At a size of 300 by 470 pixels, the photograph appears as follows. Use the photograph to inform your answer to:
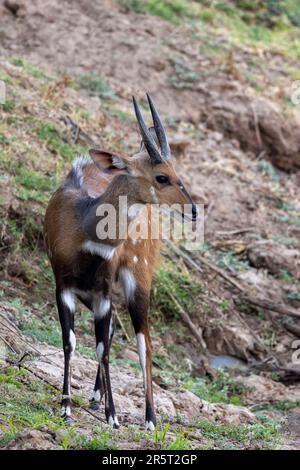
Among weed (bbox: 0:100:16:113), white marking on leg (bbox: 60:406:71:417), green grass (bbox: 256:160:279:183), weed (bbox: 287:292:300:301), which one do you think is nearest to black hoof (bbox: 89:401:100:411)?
white marking on leg (bbox: 60:406:71:417)

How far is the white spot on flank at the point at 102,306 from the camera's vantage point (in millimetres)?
7273

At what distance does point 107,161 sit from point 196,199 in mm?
5383

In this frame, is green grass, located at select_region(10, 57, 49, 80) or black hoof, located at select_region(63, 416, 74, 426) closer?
black hoof, located at select_region(63, 416, 74, 426)

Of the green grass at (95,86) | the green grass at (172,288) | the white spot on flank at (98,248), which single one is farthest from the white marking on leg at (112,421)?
the green grass at (95,86)

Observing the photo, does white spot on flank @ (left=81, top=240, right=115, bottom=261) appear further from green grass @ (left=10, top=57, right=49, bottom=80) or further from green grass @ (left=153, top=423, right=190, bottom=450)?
green grass @ (left=10, top=57, right=49, bottom=80)

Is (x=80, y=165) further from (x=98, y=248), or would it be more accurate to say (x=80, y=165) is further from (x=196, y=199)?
(x=196, y=199)

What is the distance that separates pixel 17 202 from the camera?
10117 millimetres

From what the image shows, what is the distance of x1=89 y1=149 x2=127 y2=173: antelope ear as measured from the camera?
712cm

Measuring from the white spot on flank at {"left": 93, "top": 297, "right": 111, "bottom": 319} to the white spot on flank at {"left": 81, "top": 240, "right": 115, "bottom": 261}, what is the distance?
323mm

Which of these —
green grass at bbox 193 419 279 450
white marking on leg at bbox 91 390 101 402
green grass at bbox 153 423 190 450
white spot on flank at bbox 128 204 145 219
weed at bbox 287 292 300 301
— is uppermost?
white spot on flank at bbox 128 204 145 219

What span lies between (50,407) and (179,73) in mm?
9080

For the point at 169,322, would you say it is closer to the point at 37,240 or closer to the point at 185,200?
the point at 37,240

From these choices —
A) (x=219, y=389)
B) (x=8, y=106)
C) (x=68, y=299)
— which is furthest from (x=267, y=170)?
(x=68, y=299)
